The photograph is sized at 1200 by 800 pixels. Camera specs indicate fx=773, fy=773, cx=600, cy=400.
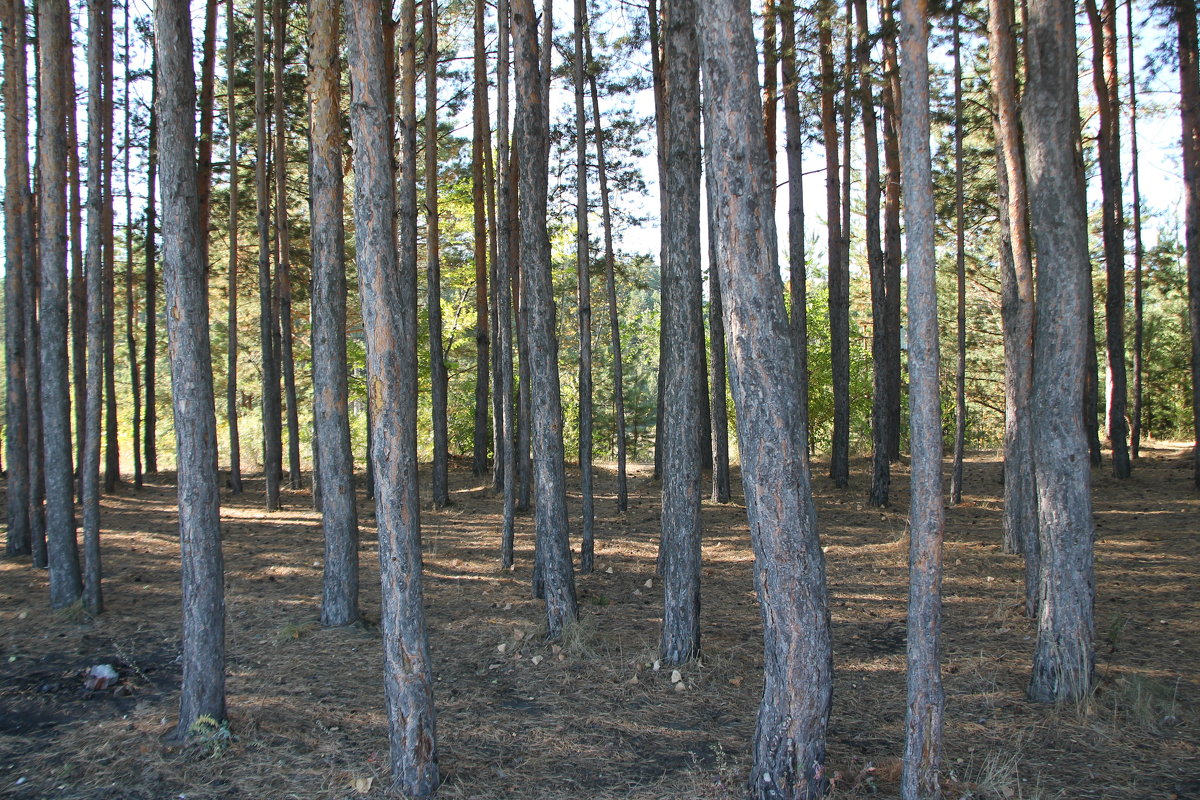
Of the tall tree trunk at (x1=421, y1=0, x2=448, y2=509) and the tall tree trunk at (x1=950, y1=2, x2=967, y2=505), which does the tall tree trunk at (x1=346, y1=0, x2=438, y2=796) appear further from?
the tall tree trunk at (x1=421, y1=0, x2=448, y2=509)

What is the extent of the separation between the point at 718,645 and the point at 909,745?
119 inches

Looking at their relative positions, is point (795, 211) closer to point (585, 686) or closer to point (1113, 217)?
point (1113, 217)

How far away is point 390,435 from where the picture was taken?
4594mm

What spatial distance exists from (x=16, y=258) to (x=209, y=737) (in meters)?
7.64

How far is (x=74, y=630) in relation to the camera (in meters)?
7.75

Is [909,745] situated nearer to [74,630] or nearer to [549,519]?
[549,519]

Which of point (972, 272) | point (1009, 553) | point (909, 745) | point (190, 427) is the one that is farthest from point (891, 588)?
point (972, 272)

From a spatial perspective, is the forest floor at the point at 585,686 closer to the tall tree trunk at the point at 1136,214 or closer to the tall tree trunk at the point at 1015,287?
the tall tree trunk at the point at 1015,287

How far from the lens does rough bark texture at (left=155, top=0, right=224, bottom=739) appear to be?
5301 mm

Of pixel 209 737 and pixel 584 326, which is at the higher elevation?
pixel 584 326

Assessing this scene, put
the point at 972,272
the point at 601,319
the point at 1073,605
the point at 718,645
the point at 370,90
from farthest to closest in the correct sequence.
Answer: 1. the point at 601,319
2. the point at 972,272
3. the point at 718,645
4. the point at 1073,605
5. the point at 370,90

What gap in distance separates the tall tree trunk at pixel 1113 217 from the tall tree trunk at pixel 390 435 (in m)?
14.5

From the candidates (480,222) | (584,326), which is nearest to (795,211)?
(584,326)

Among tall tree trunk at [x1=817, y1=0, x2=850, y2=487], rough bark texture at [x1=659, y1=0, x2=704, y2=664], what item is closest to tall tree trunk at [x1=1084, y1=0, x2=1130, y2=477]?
tall tree trunk at [x1=817, y1=0, x2=850, y2=487]
